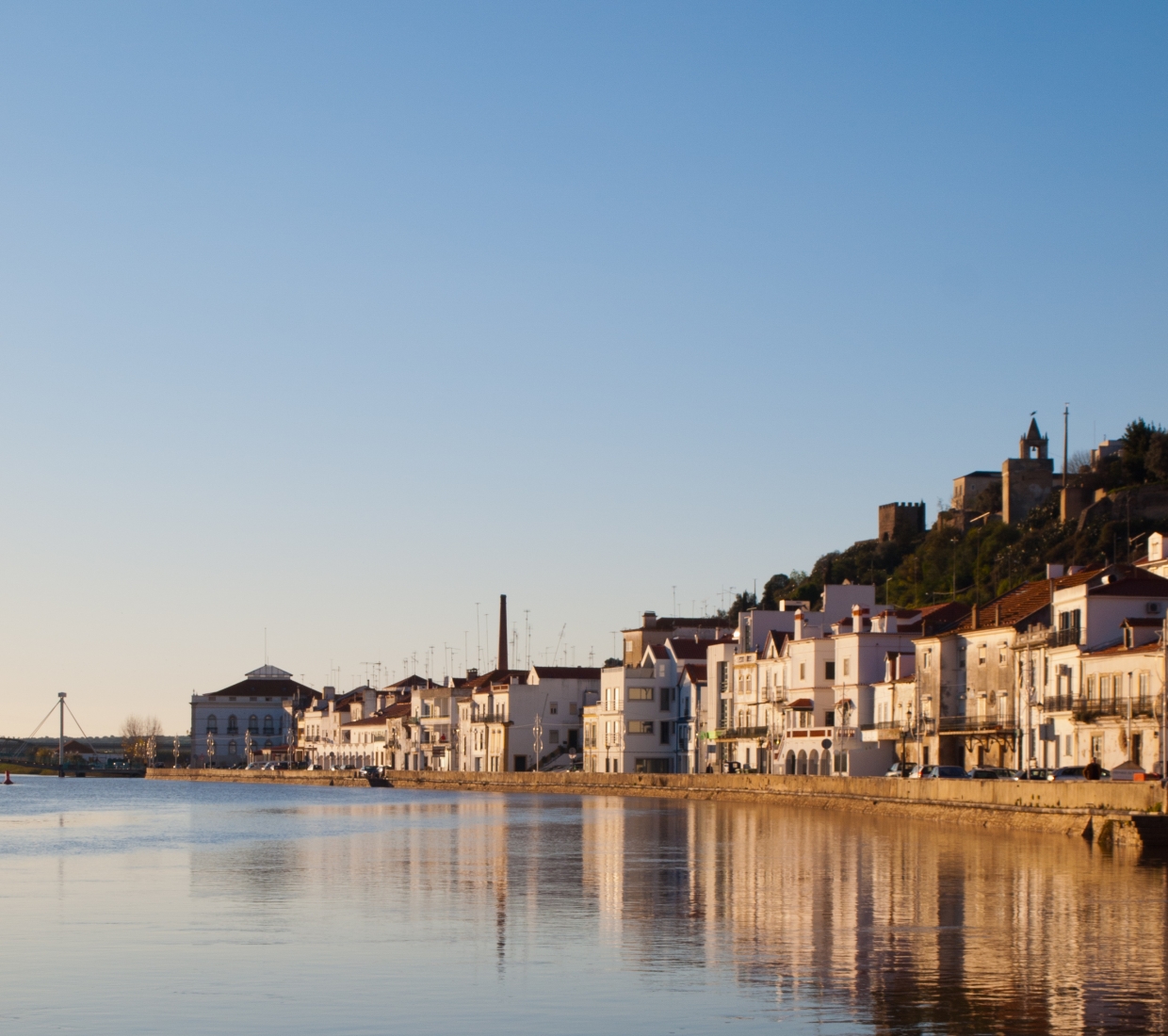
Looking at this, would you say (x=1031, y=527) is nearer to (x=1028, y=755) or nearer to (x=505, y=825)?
(x=1028, y=755)

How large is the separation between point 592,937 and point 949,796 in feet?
135

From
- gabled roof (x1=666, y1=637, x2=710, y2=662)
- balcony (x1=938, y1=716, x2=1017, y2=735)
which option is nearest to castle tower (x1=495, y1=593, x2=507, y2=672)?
gabled roof (x1=666, y1=637, x2=710, y2=662)

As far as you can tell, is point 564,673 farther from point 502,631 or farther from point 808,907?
point 808,907

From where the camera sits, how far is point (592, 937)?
28.7m

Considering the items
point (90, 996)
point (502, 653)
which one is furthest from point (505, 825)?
point (502, 653)

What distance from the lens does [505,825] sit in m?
71.1

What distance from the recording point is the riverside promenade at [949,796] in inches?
1965

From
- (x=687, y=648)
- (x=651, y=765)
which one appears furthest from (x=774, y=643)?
(x=651, y=765)

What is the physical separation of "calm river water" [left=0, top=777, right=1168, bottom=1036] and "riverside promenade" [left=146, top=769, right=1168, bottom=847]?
4.34 ft

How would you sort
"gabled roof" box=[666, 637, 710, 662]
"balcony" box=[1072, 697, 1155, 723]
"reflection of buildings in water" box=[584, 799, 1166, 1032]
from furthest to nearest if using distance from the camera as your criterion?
"gabled roof" box=[666, 637, 710, 662] → "balcony" box=[1072, 697, 1155, 723] → "reflection of buildings in water" box=[584, 799, 1166, 1032]

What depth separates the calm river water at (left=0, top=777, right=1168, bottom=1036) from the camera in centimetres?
2133

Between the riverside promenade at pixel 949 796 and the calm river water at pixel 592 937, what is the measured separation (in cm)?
132

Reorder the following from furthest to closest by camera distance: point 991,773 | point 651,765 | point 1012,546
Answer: point 1012,546, point 651,765, point 991,773

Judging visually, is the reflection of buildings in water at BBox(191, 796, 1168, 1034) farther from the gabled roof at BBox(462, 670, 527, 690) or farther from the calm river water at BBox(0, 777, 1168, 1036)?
the gabled roof at BBox(462, 670, 527, 690)
